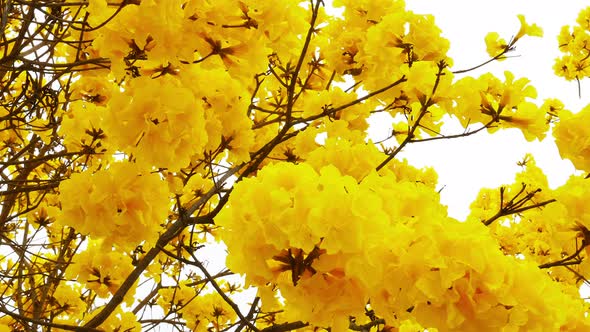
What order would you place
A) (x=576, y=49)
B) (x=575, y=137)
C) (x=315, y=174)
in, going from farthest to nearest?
1. (x=576, y=49)
2. (x=575, y=137)
3. (x=315, y=174)

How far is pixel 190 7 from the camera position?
1.93m

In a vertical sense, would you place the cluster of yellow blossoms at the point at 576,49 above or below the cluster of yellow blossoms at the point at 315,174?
above

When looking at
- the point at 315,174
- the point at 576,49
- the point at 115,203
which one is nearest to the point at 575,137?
the point at 315,174

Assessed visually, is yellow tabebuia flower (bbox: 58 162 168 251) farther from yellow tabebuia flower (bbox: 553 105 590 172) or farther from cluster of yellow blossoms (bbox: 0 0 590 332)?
yellow tabebuia flower (bbox: 553 105 590 172)

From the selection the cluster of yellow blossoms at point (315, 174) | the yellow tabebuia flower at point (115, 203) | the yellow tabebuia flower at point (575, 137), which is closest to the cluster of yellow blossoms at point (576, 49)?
the cluster of yellow blossoms at point (315, 174)

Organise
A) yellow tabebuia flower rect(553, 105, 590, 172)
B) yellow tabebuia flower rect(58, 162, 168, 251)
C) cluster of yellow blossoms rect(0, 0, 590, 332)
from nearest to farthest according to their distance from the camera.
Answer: cluster of yellow blossoms rect(0, 0, 590, 332) → yellow tabebuia flower rect(58, 162, 168, 251) → yellow tabebuia flower rect(553, 105, 590, 172)

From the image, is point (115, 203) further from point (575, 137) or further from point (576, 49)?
point (576, 49)

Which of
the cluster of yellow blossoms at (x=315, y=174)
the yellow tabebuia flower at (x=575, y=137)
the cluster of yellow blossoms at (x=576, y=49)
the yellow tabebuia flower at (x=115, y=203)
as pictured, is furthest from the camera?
the cluster of yellow blossoms at (x=576, y=49)

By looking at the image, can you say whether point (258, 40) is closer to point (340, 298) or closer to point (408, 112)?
point (340, 298)

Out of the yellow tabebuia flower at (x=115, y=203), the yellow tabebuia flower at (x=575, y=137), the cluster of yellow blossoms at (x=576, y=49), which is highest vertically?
the cluster of yellow blossoms at (x=576, y=49)

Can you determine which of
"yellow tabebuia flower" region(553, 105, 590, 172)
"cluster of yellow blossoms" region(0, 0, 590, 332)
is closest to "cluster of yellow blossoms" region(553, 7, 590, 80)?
"cluster of yellow blossoms" region(0, 0, 590, 332)

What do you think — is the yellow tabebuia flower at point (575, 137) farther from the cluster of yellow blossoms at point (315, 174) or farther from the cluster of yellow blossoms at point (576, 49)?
the cluster of yellow blossoms at point (576, 49)

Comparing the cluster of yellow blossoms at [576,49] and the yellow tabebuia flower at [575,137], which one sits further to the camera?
the cluster of yellow blossoms at [576,49]

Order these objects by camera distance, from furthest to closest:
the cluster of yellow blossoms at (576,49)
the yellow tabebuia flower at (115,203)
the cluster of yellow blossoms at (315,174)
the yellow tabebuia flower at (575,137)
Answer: the cluster of yellow blossoms at (576,49) < the yellow tabebuia flower at (575,137) < the yellow tabebuia flower at (115,203) < the cluster of yellow blossoms at (315,174)
